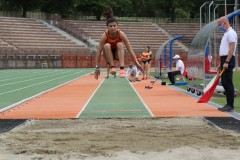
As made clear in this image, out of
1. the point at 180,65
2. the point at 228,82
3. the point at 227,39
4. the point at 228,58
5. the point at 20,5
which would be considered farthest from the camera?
the point at 20,5

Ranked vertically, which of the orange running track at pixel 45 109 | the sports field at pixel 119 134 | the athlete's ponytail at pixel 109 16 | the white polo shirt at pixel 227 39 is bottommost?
the orange running track at pixel 45 109

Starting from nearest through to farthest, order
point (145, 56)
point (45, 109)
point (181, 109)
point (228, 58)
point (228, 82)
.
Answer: point (228, 58), point (228, 82), point (181, 109), point (45, 109), point (145, 56)

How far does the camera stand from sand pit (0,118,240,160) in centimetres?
630

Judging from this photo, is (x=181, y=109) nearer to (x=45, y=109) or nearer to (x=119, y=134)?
(x=45, y=109)

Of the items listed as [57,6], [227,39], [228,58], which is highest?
[57,6]

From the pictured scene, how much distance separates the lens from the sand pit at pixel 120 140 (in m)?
6.30

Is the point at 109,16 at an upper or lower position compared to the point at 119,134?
upper

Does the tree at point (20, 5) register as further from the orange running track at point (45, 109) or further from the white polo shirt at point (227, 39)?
the white polo shirt at point (227, 39)

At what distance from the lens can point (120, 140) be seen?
7438 millimetres

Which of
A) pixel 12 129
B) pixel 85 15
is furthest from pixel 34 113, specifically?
pixel 85 15

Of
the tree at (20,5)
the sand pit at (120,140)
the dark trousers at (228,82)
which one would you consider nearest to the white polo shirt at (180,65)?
the dark trousers at (228,82)

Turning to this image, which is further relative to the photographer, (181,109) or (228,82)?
(181,109)

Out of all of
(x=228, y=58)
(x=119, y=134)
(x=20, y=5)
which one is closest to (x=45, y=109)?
(x=228, y=58)

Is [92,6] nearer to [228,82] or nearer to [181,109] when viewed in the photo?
[181,109]
